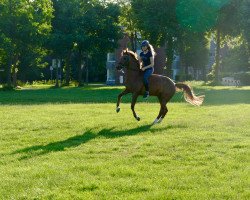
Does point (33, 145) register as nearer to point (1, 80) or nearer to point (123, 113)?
point (123, 113)

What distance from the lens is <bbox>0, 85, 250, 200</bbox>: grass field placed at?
22.7ft

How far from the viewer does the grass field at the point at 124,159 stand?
273 inches

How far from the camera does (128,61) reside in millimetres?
15750

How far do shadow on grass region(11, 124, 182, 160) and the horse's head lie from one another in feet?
7.95

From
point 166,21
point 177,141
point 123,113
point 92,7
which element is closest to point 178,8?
point 166,21

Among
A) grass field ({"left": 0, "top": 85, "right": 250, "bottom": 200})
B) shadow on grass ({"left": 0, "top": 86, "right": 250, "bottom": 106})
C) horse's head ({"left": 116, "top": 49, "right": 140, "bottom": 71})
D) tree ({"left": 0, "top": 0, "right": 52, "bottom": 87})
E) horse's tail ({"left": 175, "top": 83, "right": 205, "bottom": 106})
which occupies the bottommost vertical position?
grass field ({"left": 0, "top": 85, "right": 250, "bottom": 200})

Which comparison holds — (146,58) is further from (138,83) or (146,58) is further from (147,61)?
(138,83)

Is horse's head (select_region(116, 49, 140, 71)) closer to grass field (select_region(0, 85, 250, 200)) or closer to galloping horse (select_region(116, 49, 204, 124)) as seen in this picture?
galloping horse (select_region(116, 49, 204, 124))

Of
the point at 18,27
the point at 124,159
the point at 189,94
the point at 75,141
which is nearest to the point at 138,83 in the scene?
the point at 189,94

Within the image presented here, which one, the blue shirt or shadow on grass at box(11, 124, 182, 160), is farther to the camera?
the blue shirt

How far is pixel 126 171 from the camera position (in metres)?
8.08

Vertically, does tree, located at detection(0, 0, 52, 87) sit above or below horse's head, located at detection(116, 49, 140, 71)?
above

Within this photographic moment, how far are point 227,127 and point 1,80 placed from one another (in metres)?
66.9

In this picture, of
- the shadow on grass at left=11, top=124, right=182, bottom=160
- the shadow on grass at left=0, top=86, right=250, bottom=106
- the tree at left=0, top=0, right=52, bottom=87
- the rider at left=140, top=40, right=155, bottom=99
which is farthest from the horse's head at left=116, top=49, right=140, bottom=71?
the tree at left=0, top=0, right=52, bottom=87
